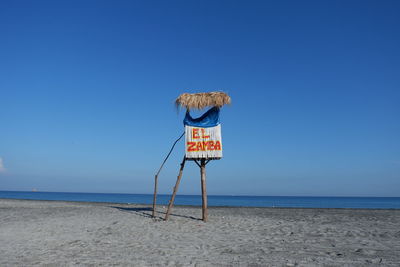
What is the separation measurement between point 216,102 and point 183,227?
5.04m

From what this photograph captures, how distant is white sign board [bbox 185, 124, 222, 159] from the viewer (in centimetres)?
1220

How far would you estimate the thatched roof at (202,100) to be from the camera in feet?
40.4

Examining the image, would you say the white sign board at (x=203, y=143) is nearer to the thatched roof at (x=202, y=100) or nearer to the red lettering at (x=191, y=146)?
the red lettering at (x=191, y=146)

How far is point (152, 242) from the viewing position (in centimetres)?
851

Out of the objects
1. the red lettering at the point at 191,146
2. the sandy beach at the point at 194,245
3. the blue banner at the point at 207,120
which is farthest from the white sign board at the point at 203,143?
the sandy beach at the point at 194,245

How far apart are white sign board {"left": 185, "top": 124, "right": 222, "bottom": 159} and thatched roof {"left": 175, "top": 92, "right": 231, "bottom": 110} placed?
3.00ft

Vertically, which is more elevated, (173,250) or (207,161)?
(207,161)

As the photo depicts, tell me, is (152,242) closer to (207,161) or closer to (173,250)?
(173,250)

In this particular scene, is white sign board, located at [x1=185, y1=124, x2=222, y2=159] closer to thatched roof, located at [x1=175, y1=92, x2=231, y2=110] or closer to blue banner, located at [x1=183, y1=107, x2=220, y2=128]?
blue banner, located at [x1=183, y1=107, x2=220, y2=128]

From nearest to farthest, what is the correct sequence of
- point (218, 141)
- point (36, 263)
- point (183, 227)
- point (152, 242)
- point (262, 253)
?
point (36, 263) → point (262, 253) → point (152, 242) → point (183, 227) → point (218, 141)

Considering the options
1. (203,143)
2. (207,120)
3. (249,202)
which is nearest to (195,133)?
(203,143)

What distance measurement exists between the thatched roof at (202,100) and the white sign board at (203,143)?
0.92 meters

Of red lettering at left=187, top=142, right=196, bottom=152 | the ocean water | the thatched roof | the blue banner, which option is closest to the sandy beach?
red lettering at left=187, top=142, right=196, bottom=152

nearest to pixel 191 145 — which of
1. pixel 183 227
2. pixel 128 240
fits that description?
pixel 183 227
